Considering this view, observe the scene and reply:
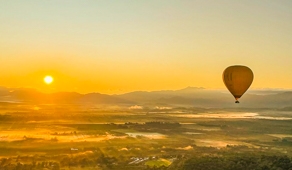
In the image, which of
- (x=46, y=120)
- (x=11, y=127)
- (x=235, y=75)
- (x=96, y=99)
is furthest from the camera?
(x=96, y=99)

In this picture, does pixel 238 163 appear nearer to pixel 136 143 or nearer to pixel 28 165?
pixel 28 165

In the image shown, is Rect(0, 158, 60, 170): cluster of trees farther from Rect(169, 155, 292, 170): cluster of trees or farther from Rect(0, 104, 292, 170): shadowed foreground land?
Rect(169, 155, 292, 170): cluster of trees

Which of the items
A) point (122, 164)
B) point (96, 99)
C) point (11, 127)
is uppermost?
point (96, 99)

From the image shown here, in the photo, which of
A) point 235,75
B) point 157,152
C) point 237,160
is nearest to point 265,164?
point 237,160

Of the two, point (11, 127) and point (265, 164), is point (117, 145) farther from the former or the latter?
point (11, 127)

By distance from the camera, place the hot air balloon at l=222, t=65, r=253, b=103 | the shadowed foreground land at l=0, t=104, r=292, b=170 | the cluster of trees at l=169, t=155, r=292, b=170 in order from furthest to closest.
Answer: the shadowed foreground land at l=0, t=104, r=292, b=170
the cluster of trees at l=169, t=155, r=292, b=170
the hot air balloon at l=222, t=65, r=253, b=103

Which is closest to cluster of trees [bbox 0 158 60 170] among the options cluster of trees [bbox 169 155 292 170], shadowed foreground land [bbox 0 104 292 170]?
shadowed foreground land [bbox 0 104 292 170]

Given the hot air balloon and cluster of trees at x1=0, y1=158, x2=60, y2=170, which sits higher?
the hot air balloon
